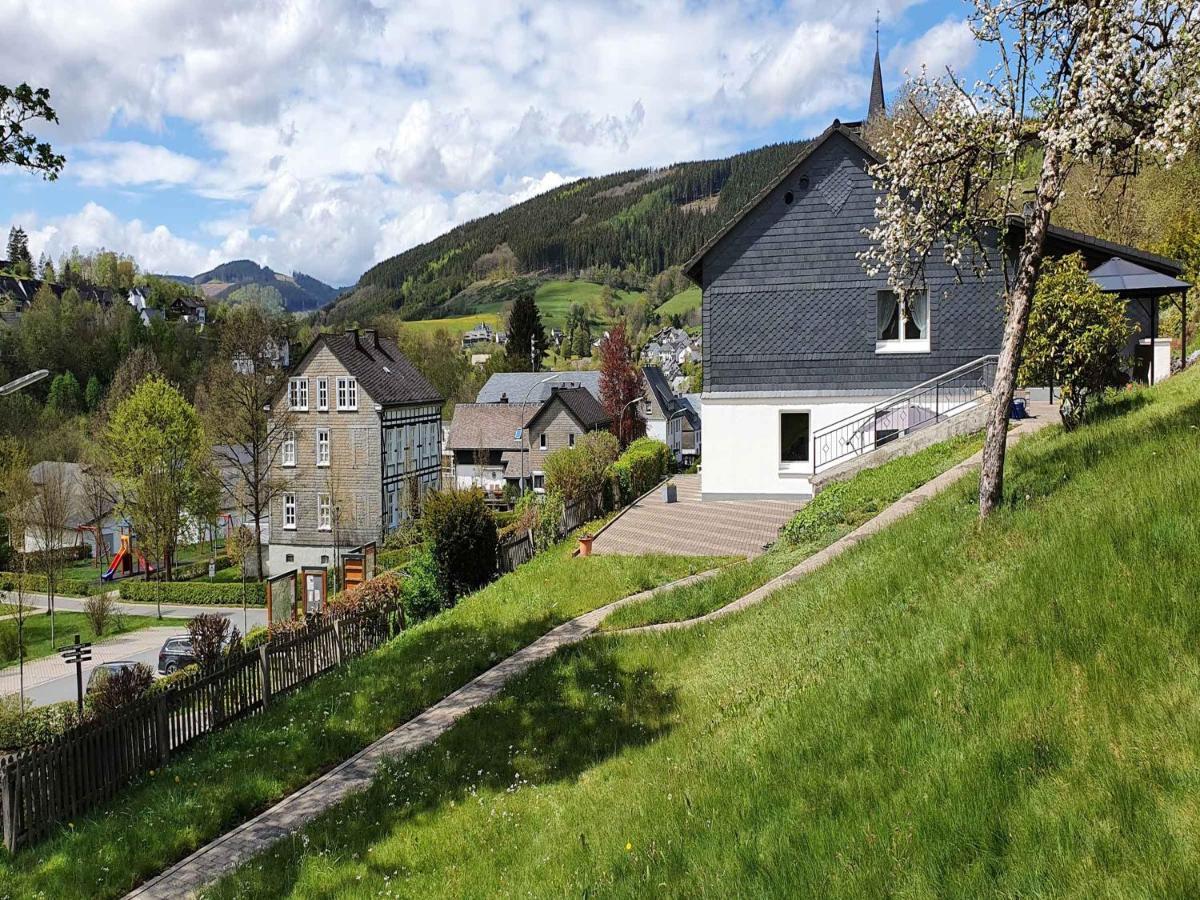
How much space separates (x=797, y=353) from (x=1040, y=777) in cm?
1967

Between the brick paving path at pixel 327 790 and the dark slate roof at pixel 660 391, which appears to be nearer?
the brick paving path at pixel 327 790

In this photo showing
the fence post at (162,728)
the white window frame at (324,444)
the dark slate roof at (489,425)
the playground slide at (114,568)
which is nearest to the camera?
the fence post at (162,728)

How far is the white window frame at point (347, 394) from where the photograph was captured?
4403cm

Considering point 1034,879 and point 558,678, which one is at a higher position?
point 1034,879

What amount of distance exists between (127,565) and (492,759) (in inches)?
2037

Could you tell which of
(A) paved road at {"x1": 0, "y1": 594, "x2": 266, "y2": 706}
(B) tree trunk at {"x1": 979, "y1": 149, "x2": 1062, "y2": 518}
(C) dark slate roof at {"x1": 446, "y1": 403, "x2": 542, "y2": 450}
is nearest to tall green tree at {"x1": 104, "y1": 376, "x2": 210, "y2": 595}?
(A) paved road at {"x1": 0, "y1": 594, "x2": 266, "y2": 706}

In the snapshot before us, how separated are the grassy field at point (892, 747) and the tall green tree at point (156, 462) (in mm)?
38516

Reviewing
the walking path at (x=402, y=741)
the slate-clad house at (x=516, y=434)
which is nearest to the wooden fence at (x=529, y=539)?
the walking path at (x=402, y=741)

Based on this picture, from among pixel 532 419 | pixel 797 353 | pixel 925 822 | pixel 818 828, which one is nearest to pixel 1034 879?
pixel 925 822

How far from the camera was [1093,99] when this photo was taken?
25.1 ft

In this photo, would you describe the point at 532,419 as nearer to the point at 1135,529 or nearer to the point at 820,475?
the point at 820,475

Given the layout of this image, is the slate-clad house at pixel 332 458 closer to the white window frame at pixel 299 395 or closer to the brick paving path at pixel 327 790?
the white window frame at pixel 299 395

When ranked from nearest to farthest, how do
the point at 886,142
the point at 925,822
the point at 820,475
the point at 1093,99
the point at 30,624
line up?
1. the point at 925,822
2. the point at 1093,99
3. the point at 886,142
4. the point at 820,475
5. the point at 30,624

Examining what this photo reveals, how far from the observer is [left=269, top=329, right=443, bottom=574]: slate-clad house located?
4397 cm
